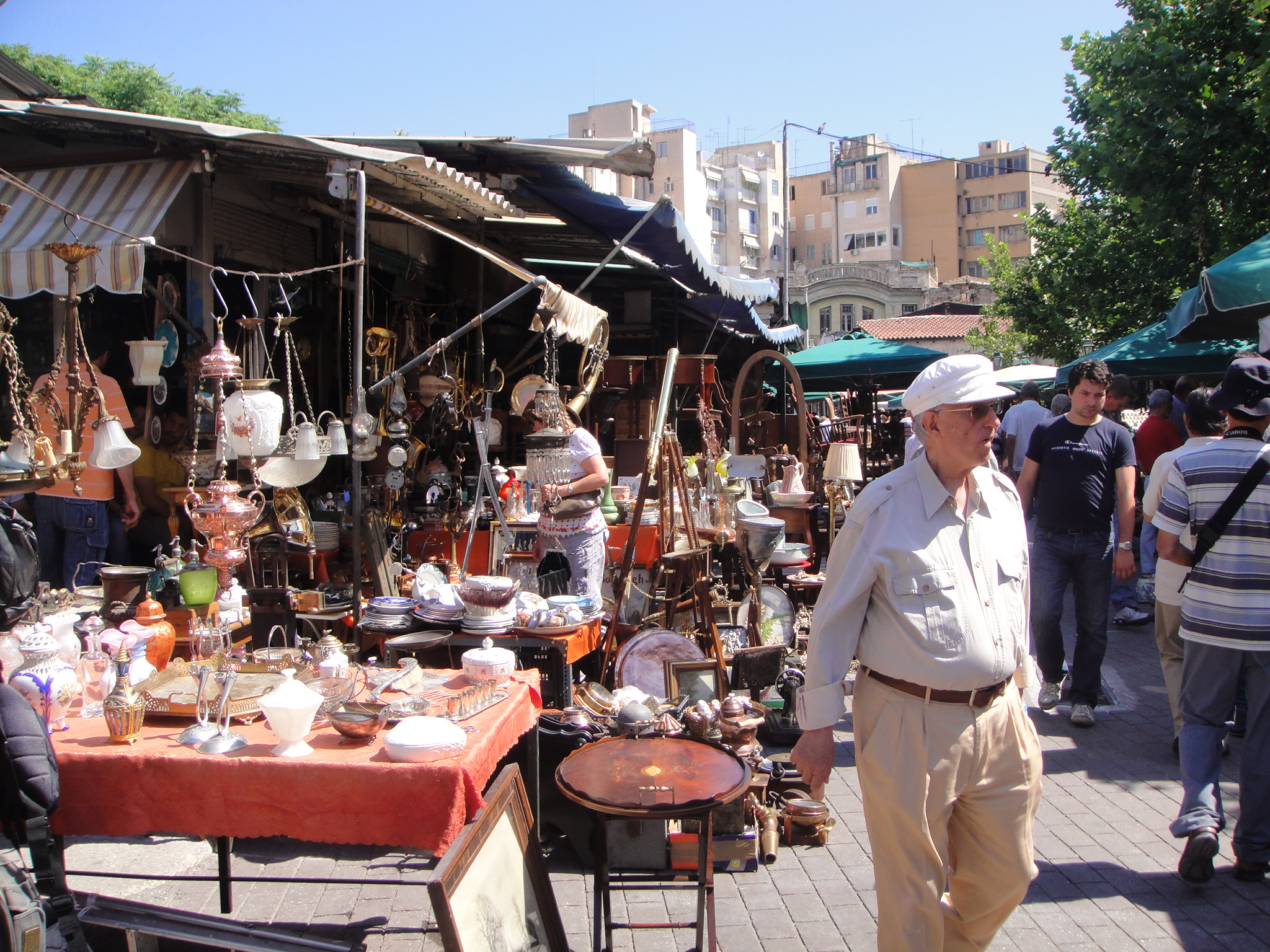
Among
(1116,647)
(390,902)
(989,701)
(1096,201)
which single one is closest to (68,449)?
(390,902)

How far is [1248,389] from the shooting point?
11.9 ft

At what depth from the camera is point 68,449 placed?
391cm

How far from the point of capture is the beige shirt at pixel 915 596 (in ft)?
7.84

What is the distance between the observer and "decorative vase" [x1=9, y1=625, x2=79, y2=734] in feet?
9.33

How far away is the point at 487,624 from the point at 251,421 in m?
1.42

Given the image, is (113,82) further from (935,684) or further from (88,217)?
(935,684)

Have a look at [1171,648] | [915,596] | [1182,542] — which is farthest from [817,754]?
[1171,648]

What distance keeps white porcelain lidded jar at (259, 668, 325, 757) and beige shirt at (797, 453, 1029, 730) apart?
4.72 feet

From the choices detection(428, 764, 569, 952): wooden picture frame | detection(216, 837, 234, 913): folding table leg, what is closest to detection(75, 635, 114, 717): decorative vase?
detection(216, 837, 234, 913): folding table leg

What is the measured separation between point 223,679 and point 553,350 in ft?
12.8

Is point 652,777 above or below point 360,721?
below

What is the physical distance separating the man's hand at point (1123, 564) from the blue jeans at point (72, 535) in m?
5.78

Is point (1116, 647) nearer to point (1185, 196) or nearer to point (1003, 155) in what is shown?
point (1185, 196)

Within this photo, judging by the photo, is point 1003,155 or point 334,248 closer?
point 334,248
